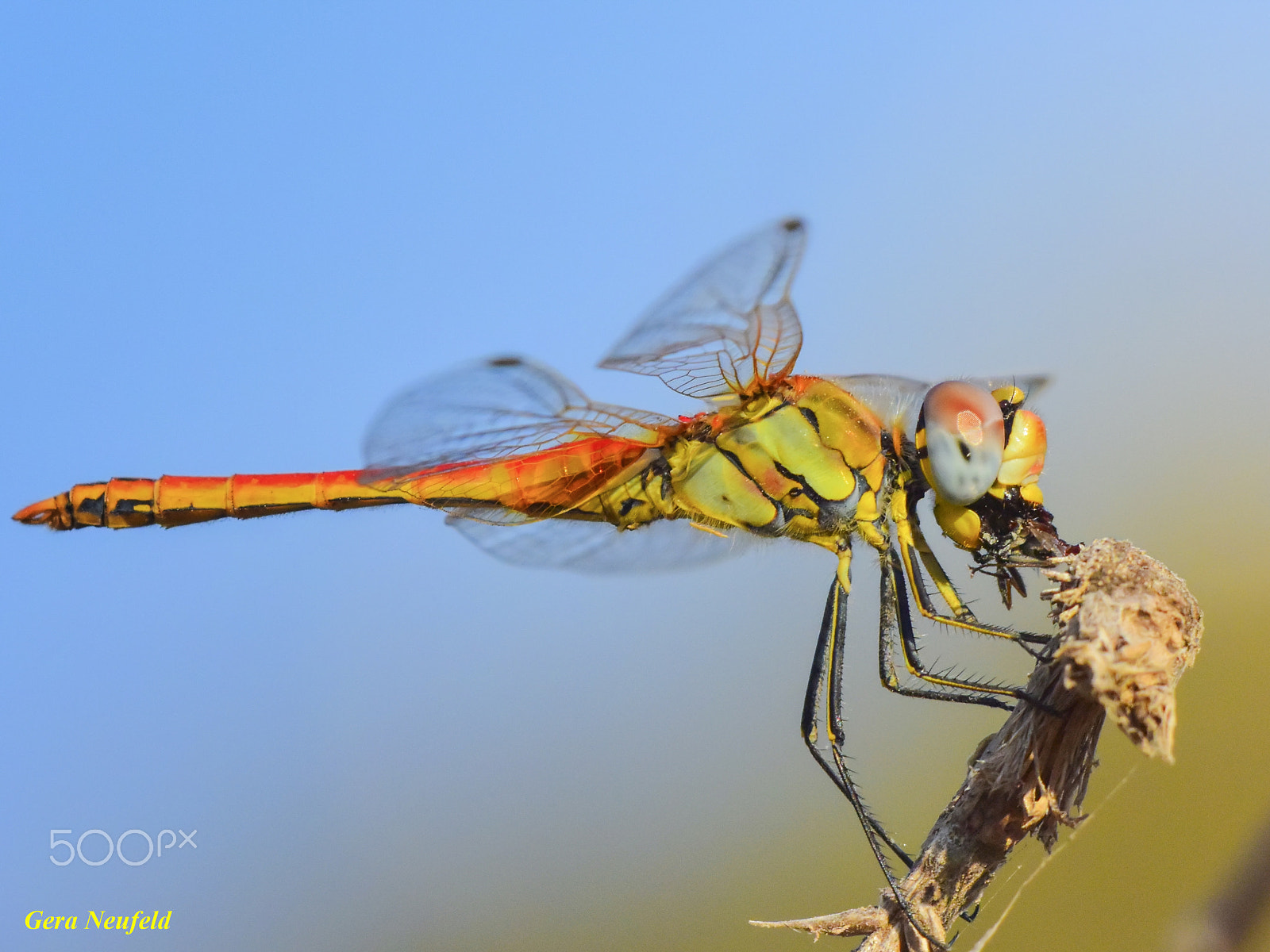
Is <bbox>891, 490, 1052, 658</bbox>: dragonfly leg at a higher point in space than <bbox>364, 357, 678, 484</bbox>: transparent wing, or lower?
lower

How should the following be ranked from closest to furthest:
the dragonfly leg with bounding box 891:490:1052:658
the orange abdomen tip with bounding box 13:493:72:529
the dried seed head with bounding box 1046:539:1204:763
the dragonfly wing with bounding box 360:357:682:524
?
the dried seed head with bounding box 1046:539:1204:763
the dragonfly leg with bounding box 891:490:1052:658
the dragonfly wing with bounding box 360:357:682:524
the orange abdomen tip with bounding box 13:493:72:529

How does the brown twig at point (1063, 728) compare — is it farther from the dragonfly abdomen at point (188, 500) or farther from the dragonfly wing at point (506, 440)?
the dragonfly abdomen at point (188, 500)

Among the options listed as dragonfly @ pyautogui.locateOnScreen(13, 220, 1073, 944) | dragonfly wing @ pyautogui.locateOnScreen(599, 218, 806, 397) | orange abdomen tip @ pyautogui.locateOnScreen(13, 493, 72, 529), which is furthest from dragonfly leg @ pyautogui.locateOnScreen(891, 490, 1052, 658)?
orange abdomen tip @ pyautogui.locateOnScreen(13, 493, 72, 529)

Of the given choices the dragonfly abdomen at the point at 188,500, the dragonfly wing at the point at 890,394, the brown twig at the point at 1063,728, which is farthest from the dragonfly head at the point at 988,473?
the dragonfly abdomen at the point at 188,500

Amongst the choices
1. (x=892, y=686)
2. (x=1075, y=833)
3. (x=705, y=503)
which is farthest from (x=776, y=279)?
(x=1075, y=833)

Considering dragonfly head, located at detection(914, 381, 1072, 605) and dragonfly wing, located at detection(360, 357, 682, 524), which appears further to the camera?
dragonfly wing, located at detection(360, 357, 682, 524)

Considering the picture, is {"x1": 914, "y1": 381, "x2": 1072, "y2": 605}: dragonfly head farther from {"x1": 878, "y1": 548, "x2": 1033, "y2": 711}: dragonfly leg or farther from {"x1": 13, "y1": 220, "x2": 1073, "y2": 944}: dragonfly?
{"x1": 878, "y1": 548, "x2": 1033, "y2": 711}: dragonfly leg

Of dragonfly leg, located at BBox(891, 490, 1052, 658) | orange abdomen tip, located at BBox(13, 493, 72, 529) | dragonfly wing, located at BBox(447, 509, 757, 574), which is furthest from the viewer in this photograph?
orange abdomen tip, located at BBox(13, 493, 72, 529)
